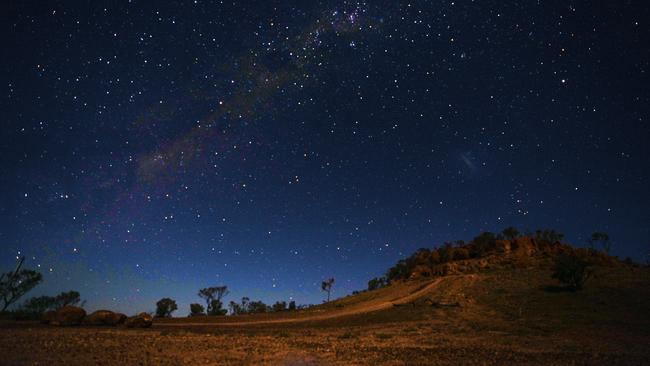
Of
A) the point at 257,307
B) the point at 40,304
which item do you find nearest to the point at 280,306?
the point at 257,307

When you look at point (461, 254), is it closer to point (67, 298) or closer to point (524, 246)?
point (524, 246)

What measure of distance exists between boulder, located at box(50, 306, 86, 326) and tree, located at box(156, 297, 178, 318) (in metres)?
31.6

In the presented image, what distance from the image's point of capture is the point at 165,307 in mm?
60312

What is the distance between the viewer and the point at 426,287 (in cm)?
5578

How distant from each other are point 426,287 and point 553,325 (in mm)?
30462

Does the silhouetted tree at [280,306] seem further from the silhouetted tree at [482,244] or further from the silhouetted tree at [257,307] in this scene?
the silhouetted tree at [482,244]

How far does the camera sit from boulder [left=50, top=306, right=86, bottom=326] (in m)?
27.0

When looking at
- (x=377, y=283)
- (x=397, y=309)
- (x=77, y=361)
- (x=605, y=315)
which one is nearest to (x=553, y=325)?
(x=605, y=315)

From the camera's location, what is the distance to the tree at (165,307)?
59.2 metres

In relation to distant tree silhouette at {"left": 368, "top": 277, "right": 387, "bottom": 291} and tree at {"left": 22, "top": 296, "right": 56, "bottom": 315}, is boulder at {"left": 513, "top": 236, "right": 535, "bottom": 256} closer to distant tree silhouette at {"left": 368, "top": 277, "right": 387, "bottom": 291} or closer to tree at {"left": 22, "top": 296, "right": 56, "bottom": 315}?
distant tree silhouette at {"left": 368, "top": 277, "right": 387, "bottom": 291}

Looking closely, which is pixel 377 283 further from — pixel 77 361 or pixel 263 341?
pixel 77 361

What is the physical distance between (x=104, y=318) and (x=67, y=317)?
2318 millimetres

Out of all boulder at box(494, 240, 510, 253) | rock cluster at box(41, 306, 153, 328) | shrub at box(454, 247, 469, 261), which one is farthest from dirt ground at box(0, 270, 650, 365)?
shrub at box(454, 247, 469, 261)

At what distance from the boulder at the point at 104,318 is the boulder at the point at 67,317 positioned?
1.72 feet
